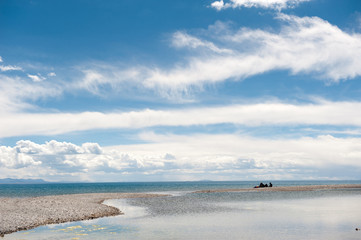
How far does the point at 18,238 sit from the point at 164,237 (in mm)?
12931

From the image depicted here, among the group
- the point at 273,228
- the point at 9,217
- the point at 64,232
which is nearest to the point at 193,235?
the point at 273,228

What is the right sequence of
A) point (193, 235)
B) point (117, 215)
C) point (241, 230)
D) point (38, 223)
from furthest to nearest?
point (117, 215) < point (38, 223) < point (241, 230) < point (193, 235)

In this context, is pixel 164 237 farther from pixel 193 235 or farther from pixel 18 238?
pixel 18 238

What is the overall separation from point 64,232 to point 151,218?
13.4 metres

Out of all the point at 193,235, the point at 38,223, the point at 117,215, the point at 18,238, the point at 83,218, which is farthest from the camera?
the point at 117,215

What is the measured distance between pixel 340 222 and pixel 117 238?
25231 millimetres

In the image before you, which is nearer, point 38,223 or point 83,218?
point 38,223

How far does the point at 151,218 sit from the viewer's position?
42.3 meters

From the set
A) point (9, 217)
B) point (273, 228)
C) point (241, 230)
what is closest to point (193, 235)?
point (241, 230)

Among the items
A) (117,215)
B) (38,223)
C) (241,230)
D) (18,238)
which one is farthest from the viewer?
(117,215)

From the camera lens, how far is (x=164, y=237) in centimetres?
2948

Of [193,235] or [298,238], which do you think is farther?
[193,235]

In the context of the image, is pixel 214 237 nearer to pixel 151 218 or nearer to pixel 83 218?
pixel 151 218

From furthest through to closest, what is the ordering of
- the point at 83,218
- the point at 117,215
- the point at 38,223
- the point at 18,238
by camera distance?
the point at 117,215 → the point at 83,218 → the point at 38,223 → the point at 18,238
